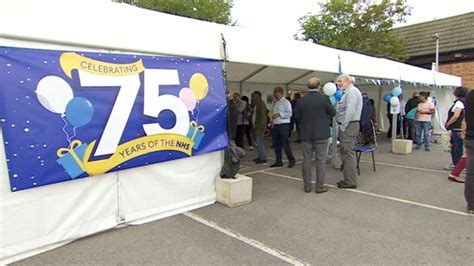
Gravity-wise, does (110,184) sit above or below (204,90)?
below

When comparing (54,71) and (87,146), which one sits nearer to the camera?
(54,71)

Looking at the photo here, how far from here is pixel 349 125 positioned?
523 centimetres

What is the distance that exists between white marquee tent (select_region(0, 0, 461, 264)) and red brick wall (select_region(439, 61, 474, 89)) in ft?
55.0

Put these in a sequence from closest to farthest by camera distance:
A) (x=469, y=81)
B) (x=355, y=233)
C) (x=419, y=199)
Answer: (x=355, y=233) → (x=419, y=199) → (x=469, y=81)

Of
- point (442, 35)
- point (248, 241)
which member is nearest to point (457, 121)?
point (248, 241)

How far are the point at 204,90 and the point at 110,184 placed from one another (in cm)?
161

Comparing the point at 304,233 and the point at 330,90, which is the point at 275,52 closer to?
the point at 330,90

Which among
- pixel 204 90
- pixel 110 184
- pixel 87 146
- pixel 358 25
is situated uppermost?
pixel 358 25

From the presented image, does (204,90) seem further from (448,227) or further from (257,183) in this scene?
(448,227)

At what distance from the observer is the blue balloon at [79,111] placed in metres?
3.19

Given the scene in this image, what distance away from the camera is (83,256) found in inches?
121

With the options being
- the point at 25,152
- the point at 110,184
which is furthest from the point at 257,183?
the point at 25,152

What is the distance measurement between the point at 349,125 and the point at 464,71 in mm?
16507

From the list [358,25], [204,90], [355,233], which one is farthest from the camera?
[358,25]
